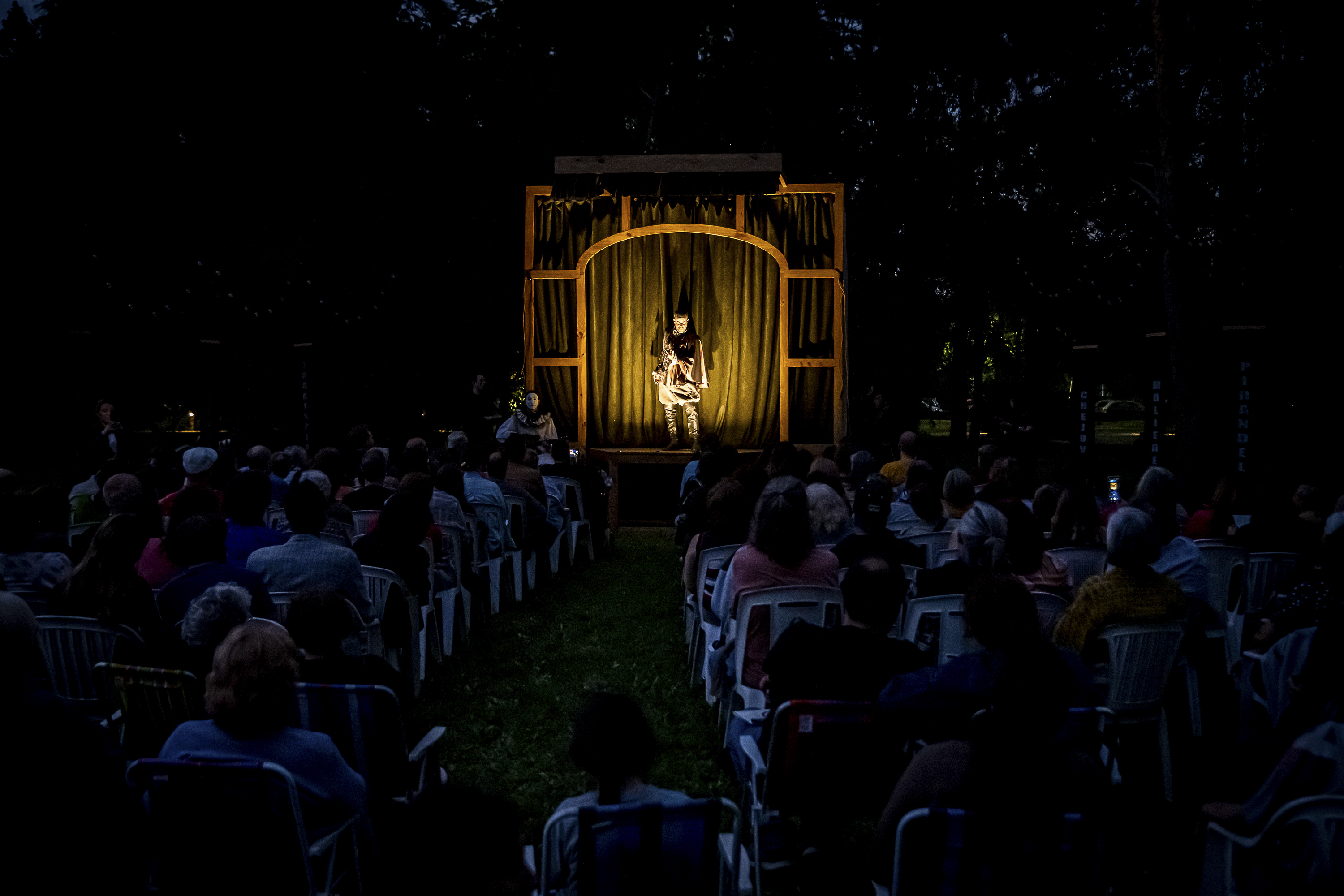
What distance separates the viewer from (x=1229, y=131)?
13.4m

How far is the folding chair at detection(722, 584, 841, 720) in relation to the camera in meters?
3.72

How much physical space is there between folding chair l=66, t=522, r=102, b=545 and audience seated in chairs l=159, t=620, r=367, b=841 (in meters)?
3.13

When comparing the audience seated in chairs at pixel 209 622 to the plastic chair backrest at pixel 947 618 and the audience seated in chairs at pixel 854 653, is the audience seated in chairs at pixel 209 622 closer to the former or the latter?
the audience seated in chairs at pixel 854 653

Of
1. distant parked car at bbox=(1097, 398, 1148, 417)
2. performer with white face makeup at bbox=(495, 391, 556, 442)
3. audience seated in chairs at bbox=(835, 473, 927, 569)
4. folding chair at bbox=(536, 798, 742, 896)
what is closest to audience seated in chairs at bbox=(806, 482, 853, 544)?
audience seated in chairs at bbox=(835, 473, 927, 569)

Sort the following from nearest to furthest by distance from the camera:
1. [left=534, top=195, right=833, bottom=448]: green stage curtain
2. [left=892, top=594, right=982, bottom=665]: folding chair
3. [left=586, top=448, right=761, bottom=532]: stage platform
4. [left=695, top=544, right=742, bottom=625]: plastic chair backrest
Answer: [left=892, top=594, right=982, bottom=665]: folding chair, [left=695, top=544, right=742, bottom=625]: plastic chair backrest, [left=586, top=448, right=761, bottom=532]: stage platform, [left=534, top=195, right=833, bottom=448]: green stage curtain

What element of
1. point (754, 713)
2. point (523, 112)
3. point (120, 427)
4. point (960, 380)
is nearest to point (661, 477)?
point (120, 427)

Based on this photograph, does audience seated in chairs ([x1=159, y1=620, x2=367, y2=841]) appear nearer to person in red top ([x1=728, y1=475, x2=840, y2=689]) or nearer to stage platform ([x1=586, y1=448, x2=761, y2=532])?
person in red top ([x1=728, y1=475, x2=840, y2=689])

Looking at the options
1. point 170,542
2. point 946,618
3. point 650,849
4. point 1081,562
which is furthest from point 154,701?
point 1081,562

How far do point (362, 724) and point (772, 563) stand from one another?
5.43 feet

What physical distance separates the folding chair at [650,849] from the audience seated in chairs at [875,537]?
2344 millimetres

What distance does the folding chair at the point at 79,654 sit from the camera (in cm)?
319

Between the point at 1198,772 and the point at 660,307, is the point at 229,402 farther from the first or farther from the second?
the point at 1198,772

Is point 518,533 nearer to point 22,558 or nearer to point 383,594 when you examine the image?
point 383,594

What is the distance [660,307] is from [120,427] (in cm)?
626
